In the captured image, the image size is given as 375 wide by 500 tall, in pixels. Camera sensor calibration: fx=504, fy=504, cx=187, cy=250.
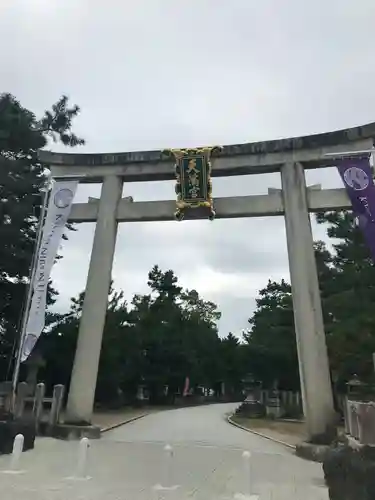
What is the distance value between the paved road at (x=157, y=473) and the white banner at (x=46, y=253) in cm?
280

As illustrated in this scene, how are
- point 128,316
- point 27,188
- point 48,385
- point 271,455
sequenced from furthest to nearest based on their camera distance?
point 128,316 → point 48,385 → point 27,188 → point 271,455

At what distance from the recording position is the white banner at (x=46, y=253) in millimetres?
13266

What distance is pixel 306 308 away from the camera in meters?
13.4

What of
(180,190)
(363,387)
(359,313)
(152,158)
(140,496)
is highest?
(152,158)

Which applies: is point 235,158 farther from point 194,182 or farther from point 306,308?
point 306,308

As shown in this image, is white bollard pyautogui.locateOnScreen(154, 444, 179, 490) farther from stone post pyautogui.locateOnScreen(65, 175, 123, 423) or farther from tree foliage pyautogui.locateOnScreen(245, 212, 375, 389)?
tree foliage pyautogui.locateOnScreen(245, 212, 375, 389)

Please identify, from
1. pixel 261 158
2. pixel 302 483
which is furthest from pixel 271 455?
pixel 261 158

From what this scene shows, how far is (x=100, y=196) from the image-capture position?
623 inches

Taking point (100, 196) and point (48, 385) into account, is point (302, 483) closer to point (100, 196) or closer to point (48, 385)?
point (100, 196)

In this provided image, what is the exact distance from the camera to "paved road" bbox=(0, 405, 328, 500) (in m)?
7.38

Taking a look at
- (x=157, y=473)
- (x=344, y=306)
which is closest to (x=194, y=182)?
(x=344, y=306)

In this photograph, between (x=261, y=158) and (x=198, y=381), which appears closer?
(x=261, y=158)

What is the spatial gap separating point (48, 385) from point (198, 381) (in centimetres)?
2697

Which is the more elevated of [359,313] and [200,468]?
[359,313]
